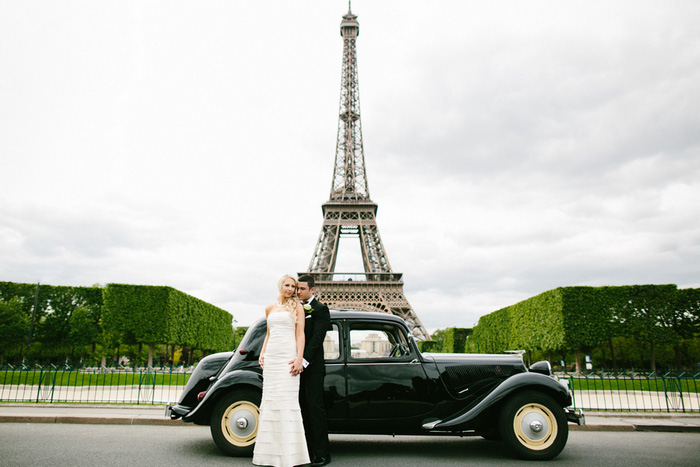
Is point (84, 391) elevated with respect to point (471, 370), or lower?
lower

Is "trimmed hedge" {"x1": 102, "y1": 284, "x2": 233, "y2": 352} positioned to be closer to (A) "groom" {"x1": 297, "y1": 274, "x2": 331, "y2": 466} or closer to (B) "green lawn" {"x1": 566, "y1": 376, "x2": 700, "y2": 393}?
(B) "green lawn" {"x1": 566, "y1": 376, "x2": 700, "y2": 393}

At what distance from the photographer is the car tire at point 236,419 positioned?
16.7 feet

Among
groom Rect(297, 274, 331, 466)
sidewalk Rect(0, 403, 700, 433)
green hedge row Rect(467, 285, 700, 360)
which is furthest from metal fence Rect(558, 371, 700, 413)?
green hedge row Rect(467, 285, 700, 360)

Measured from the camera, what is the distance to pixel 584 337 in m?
28.3

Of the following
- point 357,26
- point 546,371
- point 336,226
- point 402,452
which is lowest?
point 402,452

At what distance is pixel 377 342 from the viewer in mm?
5539

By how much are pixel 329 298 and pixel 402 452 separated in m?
36.8

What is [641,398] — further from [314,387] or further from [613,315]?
[613,315]

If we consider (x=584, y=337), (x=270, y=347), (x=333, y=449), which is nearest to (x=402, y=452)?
(x=333, y=449)

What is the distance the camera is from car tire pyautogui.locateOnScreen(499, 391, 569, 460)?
5.05 metres

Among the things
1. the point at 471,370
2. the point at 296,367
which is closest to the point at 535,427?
the point at 471,370

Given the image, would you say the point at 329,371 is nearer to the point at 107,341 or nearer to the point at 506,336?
the point at 506,336

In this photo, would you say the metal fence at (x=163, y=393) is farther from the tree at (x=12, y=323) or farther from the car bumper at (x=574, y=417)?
the tree at (x=12, y=323)

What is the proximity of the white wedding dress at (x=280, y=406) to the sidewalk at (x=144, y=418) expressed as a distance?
4818mm
